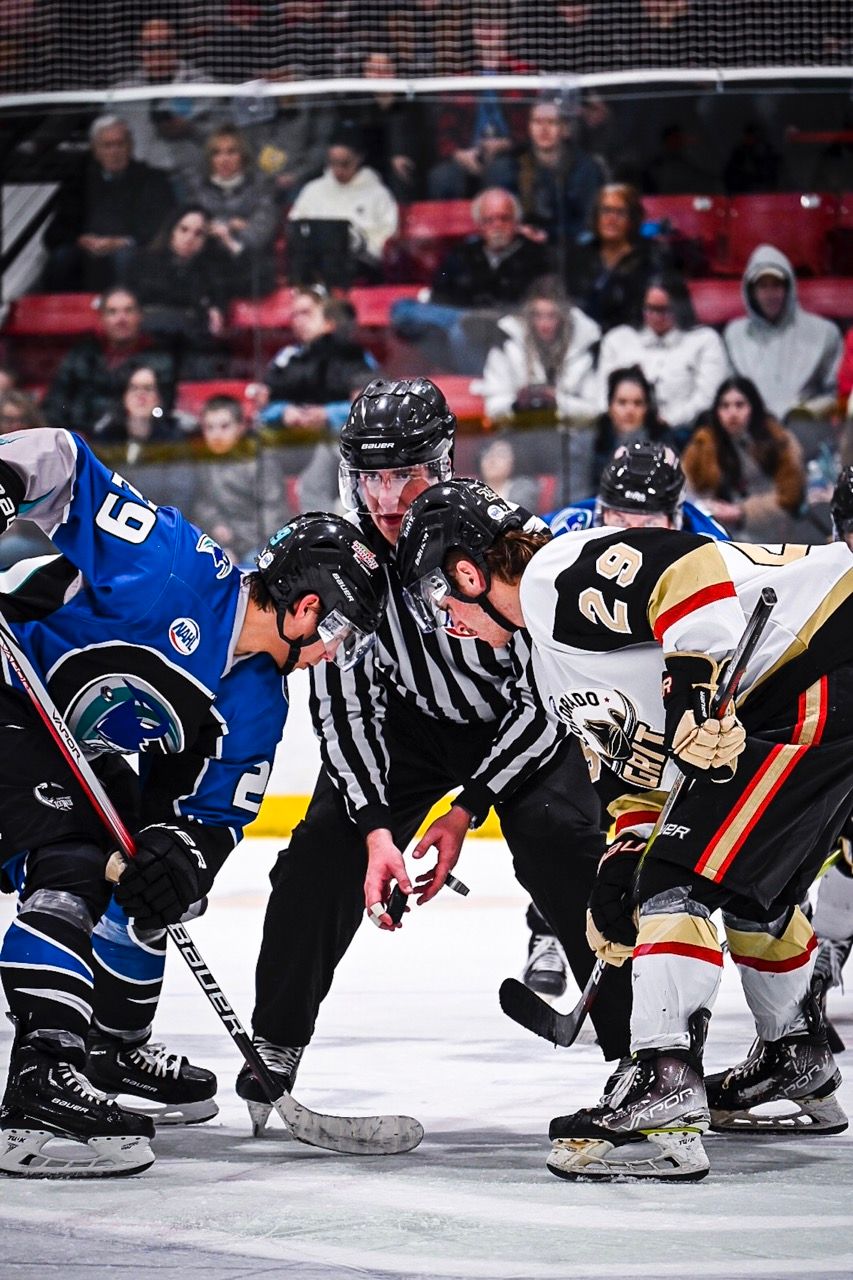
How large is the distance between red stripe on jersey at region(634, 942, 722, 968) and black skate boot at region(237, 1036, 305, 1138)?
0.58m

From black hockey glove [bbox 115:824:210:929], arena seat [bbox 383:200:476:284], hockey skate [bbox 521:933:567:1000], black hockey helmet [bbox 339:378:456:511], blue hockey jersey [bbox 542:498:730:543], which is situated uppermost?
arena seat [bbox 383:200:476:284]

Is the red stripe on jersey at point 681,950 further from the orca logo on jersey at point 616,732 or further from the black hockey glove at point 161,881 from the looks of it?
the black hockey glove at point 161,881

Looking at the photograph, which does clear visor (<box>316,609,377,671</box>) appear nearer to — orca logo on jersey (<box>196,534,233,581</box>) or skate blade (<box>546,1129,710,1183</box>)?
orca logo on jersey (<box>196,534,233,581</box>)

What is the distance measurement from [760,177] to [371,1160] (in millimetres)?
4710

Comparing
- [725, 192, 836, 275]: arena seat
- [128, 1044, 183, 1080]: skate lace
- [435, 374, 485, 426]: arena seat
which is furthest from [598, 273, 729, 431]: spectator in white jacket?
[128, 1044, 183, 1080]: skate lace

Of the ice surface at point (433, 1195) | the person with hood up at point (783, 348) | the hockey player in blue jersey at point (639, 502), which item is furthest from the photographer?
the person with hood up at point (783, 348)

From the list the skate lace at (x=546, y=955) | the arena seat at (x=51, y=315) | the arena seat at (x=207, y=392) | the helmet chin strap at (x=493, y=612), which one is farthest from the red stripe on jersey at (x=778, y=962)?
the arena seat at (x=51, y=315)

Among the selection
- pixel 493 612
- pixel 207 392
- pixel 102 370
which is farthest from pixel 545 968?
pixel 102 370

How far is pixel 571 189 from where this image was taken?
21.4ft

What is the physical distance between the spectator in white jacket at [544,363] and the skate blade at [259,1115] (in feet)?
12.7

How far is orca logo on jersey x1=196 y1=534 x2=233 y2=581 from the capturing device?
9.02 ft

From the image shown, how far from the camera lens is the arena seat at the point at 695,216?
6.55 m

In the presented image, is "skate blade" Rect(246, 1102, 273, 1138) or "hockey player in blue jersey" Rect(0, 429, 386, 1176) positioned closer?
"hockey player in blue jersey" Rect(0, 429, 386, 1176)

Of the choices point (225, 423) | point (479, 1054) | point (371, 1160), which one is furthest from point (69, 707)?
point (225, 423)
